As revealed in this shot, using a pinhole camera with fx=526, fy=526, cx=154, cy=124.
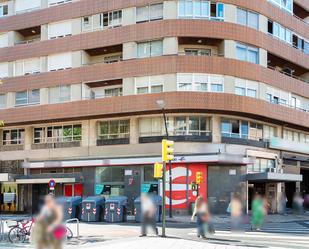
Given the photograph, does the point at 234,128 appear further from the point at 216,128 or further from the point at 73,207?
the point at 73,207

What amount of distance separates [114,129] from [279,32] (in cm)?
1546

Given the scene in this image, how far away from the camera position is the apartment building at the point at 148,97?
36.5m

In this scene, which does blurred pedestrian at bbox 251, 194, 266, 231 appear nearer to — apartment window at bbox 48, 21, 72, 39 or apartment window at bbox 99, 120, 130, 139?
apartment window at bbox 99, 120, 130, 139

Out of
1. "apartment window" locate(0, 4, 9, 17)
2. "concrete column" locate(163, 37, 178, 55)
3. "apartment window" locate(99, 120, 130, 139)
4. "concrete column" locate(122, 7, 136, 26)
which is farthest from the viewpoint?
"apartment window" locate(0, 4, 9, 17)

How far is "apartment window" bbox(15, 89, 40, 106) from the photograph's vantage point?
4256 centimetres

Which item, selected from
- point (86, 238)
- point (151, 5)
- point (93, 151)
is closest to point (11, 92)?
point (93, 151)

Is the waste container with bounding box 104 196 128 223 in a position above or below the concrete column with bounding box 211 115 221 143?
below

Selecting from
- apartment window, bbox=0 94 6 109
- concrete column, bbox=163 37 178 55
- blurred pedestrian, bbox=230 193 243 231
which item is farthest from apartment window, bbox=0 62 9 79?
blurred pedestrian, bbox=230 193 243 231

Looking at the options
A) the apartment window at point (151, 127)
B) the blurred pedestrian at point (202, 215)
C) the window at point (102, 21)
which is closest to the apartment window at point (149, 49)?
the window at point (102, 21)

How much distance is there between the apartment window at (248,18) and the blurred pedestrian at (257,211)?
18.6 m

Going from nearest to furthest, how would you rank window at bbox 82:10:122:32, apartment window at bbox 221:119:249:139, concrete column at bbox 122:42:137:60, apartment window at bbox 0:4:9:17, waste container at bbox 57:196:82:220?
waste container at bbox 57:196:82:220, apartment window at bbox 221:119:249:139, concrete column at bbox 122:42:137:60, window at bbox 82:10:122:32, apartment window at bbox 0:4:9:17

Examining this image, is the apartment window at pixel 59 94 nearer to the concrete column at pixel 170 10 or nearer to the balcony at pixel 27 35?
the balcony at pixel 27 35

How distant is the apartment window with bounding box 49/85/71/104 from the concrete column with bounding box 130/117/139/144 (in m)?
5.87

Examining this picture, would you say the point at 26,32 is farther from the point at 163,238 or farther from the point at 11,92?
the point at 163,238
